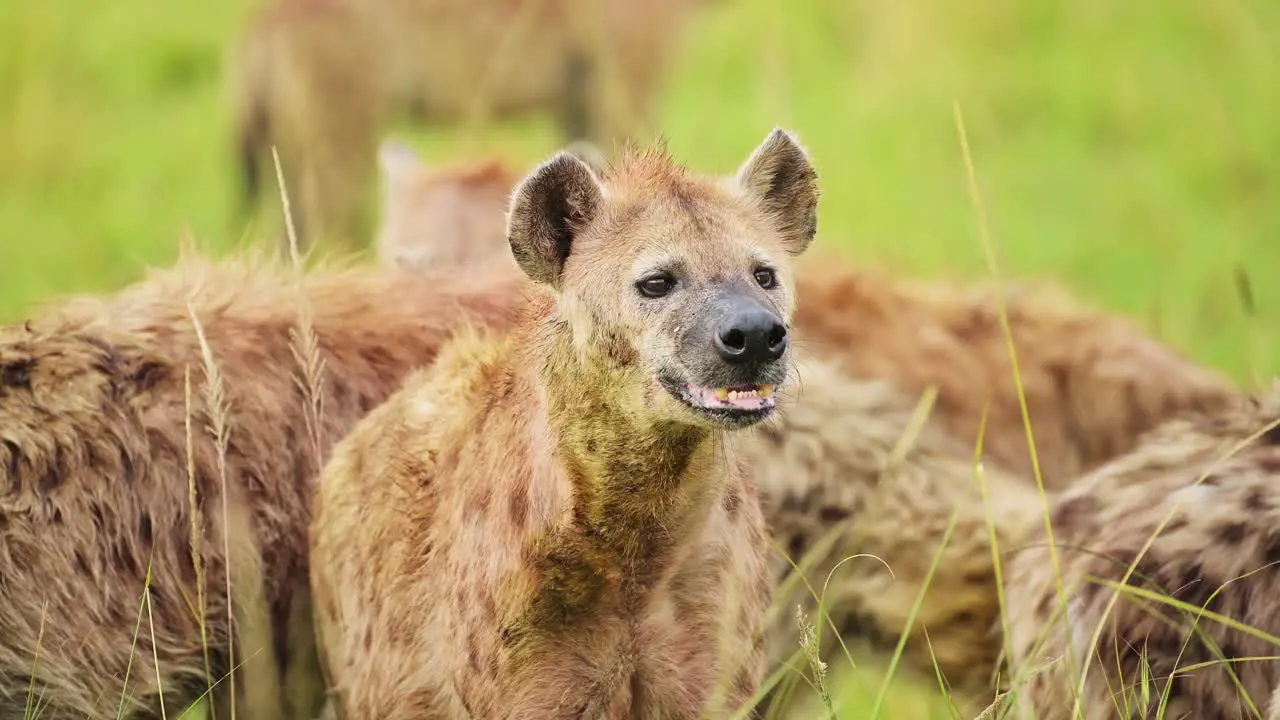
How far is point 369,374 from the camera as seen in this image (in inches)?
148

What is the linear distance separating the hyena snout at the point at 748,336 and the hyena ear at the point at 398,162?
369 centimetres

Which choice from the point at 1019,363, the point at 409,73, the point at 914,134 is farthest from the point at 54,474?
the point at 914,134

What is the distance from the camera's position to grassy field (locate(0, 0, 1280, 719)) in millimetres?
7918

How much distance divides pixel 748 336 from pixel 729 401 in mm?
118

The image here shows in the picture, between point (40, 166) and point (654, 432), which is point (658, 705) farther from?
point (40, 166)

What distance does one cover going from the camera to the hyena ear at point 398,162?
20.8 ft

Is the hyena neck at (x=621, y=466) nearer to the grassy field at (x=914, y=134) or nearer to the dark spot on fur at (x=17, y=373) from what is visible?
the dark spot on fur at (x=17, y=373)

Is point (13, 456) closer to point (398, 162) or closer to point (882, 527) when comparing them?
point (882, 527)

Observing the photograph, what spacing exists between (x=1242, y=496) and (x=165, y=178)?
7.10m

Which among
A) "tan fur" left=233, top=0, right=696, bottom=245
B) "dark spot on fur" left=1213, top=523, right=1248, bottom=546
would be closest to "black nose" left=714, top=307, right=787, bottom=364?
"dark spot on fur" left=1213, top=523, right=1248, bottom=546

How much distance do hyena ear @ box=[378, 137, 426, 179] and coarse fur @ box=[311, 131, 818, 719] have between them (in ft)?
10.7

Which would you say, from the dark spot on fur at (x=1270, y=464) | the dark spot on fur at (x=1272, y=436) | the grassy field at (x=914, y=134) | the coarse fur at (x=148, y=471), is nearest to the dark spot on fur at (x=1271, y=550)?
the dark spot on fur at (x=1270, y=464)

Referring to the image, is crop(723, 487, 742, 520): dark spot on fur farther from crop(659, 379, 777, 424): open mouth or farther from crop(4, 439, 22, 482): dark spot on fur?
crop(4, 439, 22, 482): dark spot on fur

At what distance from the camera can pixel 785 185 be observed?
324cm
